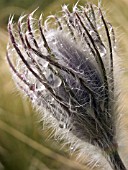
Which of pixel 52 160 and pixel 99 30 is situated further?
pixel 52 160

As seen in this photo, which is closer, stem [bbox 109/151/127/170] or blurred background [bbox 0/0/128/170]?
stem [bbox 109/151/127/170]

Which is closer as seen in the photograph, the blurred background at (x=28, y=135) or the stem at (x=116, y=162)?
the stem at (x=116, y=162)

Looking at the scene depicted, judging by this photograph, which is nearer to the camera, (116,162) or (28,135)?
(116,162)

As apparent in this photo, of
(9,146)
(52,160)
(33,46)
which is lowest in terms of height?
(52,160)

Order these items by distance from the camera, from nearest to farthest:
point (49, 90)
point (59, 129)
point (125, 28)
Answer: point (49, 90) < point (59, 129) < point (125, 28)

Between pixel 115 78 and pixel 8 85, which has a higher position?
pixel 8 85

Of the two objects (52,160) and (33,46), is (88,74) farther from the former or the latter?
(52,160)

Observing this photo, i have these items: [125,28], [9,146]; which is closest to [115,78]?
[125,28]

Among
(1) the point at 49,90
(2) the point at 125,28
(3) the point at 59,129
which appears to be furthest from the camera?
(2) the point at 125,28
